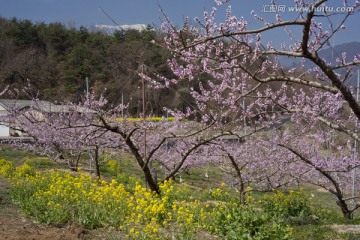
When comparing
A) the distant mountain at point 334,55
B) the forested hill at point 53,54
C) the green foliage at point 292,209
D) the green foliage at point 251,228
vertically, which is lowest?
the green foliage at point 292,209

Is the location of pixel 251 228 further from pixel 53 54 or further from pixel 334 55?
pixel 53 54

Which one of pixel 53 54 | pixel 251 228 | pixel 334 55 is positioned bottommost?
pixel 251 228

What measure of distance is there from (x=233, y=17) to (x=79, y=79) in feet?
114

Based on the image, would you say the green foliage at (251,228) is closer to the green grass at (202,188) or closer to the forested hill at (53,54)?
the green grass at (202,188)

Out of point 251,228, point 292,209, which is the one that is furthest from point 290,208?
point 251,228

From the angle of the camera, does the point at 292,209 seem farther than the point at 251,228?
Yes

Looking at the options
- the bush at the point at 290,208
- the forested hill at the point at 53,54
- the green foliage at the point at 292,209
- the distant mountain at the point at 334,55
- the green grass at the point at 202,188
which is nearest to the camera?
the distant mountain at the point at 334,55

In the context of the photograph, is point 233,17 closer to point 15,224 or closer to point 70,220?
point 70,220

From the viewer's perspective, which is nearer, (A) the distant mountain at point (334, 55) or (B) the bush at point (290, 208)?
(A) the distant mountain at point (334, 55)

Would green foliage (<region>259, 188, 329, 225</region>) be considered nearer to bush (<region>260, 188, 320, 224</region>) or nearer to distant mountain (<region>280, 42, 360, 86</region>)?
bush (<region>260, 188, 320, 224</region>)

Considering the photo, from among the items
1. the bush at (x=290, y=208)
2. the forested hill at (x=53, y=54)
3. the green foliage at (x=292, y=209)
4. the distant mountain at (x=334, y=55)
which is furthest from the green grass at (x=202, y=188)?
the forested hill at (x=53, y=54)

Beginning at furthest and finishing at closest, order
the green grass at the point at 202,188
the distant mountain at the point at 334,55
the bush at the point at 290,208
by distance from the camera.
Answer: the bush at the point at 290,208, the green grass at the point at 202,188, the distant mountain at the point at 334,55

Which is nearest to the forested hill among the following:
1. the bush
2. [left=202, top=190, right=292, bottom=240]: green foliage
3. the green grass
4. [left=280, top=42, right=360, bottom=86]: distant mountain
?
the green grass

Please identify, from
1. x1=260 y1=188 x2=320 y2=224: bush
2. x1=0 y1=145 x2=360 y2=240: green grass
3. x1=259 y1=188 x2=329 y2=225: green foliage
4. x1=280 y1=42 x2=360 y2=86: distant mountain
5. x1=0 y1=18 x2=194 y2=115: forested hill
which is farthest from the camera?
x1=0 y1=18 x2=194 y2=115: forested hill
